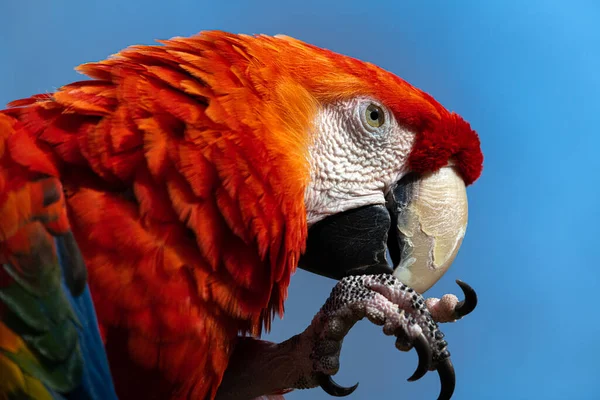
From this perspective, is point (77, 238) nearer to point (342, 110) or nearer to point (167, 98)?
point (167, 98)

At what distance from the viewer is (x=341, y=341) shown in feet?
2.91

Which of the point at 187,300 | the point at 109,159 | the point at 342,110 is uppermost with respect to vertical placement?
the point at 342,110

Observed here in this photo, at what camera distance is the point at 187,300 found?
0.77m

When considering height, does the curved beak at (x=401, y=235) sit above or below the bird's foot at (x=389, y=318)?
above

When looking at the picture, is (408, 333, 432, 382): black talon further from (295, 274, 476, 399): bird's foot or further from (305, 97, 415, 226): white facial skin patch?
(305, 97, 415, 226): white facial skin patch

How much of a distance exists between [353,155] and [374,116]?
6 centimetres

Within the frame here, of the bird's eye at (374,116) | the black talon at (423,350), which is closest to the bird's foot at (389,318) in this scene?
the black talon at (423,350)

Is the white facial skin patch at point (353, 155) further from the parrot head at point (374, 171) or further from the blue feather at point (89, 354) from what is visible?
the blue feather at point (89, 354)

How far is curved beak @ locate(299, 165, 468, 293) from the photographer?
0.91 meters

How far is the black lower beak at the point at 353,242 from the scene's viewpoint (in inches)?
35.7

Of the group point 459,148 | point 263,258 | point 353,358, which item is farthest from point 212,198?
point 353,358

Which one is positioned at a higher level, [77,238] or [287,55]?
[287,55]

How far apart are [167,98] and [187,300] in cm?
24

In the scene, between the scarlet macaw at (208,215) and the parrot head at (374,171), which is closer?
the scarlet macaw at (208,215)
